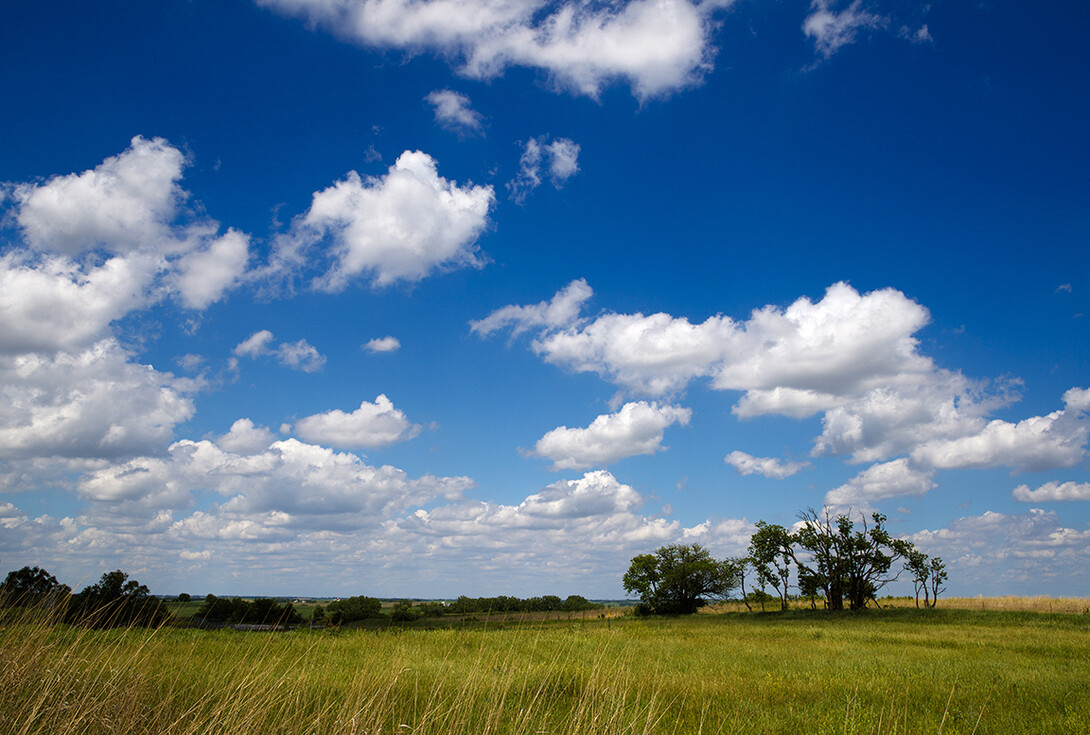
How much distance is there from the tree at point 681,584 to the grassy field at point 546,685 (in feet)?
105

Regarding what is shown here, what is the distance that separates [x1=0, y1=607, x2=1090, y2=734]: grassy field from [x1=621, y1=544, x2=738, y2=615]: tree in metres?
31.9

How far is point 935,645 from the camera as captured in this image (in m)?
22.5

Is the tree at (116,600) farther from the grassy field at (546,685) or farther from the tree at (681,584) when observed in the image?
the tree at (681,584)

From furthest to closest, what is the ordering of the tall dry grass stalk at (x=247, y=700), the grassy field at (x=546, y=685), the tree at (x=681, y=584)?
the tree at (x=681, y=584) → the grassy field at (x=546, y=685) → the tall dry grass stalk at (x=247, y=700)

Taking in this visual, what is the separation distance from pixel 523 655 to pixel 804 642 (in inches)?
515

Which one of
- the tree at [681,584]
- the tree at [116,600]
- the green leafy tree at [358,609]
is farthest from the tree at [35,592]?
the tree at [681,584]

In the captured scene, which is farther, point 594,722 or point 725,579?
point 725,579

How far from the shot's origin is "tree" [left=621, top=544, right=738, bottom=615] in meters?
56.8

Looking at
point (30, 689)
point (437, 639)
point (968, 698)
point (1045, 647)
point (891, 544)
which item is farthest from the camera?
point (891, 544)

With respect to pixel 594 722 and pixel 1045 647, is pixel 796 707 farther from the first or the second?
pixel 1045 647

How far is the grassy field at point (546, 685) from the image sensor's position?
6340 mm

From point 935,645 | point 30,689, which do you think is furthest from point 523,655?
point 935,645

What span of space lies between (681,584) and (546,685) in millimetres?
49491

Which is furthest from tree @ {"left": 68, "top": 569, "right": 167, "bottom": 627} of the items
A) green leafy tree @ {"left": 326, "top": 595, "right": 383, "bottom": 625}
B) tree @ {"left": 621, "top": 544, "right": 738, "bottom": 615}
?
tree @ {"left": 621, "top": 544, "right": 738, "bottom": 615}
